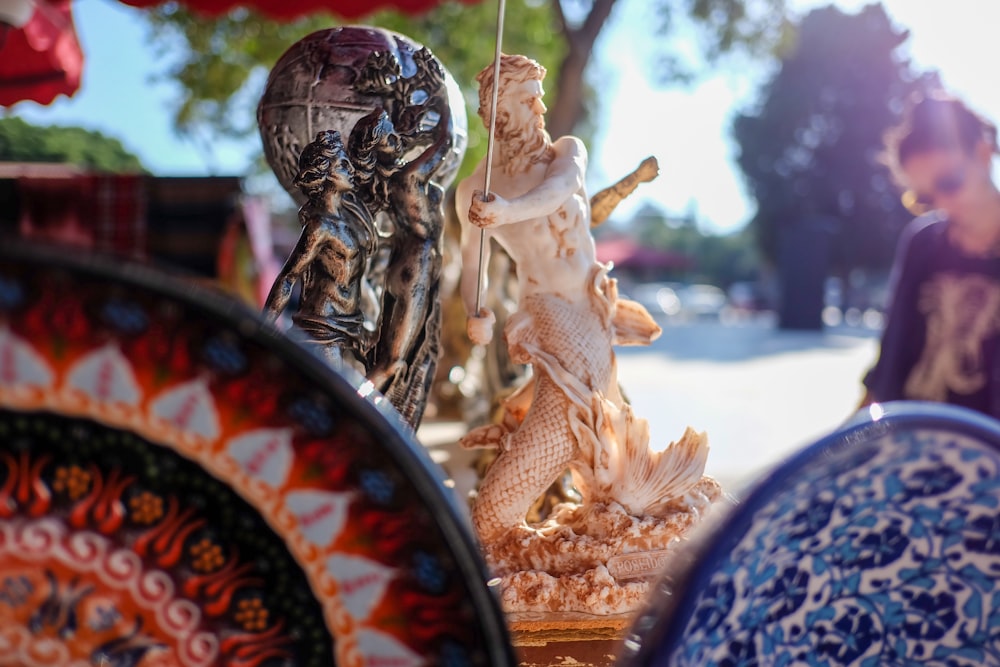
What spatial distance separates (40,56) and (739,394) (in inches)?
241

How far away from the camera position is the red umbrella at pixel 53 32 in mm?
2605

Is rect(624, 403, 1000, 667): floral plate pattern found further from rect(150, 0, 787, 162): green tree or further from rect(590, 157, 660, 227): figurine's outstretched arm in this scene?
rect(150, 0, 787, 162): green tree

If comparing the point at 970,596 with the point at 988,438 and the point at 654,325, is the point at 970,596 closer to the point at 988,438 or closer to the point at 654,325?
the point at 988,438

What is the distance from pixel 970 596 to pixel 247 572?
69cm

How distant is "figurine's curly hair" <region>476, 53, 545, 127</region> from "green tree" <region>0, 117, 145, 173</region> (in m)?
4.46

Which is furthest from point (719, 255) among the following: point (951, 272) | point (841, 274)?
point (951, 272)

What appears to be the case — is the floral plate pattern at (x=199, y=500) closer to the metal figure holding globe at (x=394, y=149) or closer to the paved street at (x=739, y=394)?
the metal figure holding globe at (x=394, y=149)

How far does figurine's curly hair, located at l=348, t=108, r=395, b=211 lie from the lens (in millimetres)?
1612

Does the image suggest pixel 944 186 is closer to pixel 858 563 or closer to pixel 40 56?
pixel 858 563

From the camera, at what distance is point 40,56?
306 cm

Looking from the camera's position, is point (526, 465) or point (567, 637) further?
point (526, 465)

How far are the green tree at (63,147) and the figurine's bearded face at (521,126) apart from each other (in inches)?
177

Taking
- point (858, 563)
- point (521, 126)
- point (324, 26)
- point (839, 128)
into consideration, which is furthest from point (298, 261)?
point (839, 128)

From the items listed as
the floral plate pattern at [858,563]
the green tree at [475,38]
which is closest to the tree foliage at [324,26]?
the green tree at [475,38]
